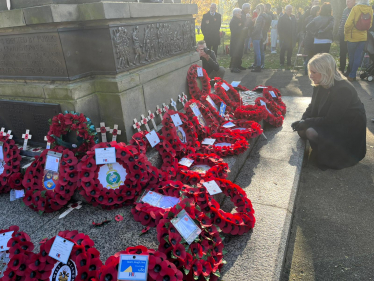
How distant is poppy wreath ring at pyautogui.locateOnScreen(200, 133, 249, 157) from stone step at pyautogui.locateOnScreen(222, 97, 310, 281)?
277 mm

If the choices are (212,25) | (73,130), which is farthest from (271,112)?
(212,25)

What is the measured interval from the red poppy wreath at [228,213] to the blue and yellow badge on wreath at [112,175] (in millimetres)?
643

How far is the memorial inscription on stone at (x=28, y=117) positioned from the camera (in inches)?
131

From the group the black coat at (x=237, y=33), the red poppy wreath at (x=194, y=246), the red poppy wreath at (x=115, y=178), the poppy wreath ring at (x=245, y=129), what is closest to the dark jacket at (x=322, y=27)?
the black coat at (x=237, y=33)

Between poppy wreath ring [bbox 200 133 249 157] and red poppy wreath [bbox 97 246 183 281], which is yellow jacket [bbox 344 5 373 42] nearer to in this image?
poppy wreath ring [bbox 200 133 249 157]

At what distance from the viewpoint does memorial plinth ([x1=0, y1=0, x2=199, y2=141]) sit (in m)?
3.08

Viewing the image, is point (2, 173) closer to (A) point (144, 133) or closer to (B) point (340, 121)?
(A) point (144, 133)

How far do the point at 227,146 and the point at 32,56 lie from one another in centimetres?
239

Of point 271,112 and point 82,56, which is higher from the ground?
point 82,56

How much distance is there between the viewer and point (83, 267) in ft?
5.95

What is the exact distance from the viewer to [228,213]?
8.12 feet

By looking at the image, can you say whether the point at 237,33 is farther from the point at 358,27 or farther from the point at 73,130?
the point at 73,130

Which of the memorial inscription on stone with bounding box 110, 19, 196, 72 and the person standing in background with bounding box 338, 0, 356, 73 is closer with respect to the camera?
the memorial inscription on stone with bounding box 110, 19, 196, 72

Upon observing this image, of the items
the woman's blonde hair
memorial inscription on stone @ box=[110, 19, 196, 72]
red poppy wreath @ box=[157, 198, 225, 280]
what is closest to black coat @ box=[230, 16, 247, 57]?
memorial inscription on stone @ box=[110, 19, 196, 72]
